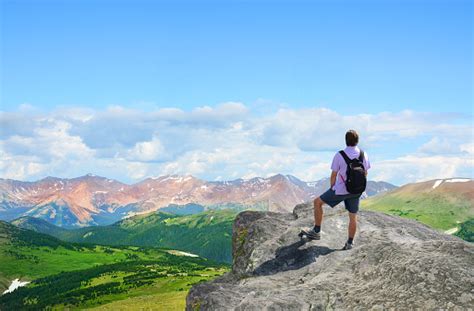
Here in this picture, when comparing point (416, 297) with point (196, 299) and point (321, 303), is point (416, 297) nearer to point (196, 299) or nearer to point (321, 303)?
point (321, 303)

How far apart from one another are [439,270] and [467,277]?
78 centimetres

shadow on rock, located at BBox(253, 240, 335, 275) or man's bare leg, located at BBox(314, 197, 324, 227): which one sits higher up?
man's bare leg, located at BBox(314, 197, 324, 227)

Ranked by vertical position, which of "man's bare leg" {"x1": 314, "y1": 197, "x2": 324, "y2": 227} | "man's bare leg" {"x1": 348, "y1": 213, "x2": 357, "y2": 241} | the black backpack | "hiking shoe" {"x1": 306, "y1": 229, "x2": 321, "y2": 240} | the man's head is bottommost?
"hiking shoe" {"x1": 306, "y1": 229, "x2": 321, "y2": 240}

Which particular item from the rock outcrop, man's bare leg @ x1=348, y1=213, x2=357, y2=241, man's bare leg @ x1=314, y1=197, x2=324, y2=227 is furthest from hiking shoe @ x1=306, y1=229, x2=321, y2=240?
man's bare leg @ x1=348, y1=213, x2=357, y2=241

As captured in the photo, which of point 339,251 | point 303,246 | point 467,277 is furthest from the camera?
point 303,246

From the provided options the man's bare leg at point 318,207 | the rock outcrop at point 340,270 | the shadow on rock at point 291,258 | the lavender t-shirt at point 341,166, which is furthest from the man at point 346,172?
the rock outcrop at point 340,270

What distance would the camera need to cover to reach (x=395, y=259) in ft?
51.2

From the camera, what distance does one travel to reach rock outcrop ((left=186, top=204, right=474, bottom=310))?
44.2 ft

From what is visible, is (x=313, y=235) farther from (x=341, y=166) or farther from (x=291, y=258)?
(x=341, y=166)

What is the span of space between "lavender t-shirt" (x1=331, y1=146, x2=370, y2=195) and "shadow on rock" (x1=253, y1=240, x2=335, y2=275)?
2.92 m

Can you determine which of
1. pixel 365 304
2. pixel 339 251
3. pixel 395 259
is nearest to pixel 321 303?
pixel 365 304

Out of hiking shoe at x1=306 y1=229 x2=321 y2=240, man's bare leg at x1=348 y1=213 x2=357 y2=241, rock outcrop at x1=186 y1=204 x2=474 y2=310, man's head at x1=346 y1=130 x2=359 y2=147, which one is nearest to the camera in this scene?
rock outcrop at x1=186 y1=204 x2=474 y2=310

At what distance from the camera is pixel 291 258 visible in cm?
2020

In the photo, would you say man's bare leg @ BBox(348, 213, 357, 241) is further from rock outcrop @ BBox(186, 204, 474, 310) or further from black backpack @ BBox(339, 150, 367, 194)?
black backpack @ BBox(339, 150, 367, 194)
